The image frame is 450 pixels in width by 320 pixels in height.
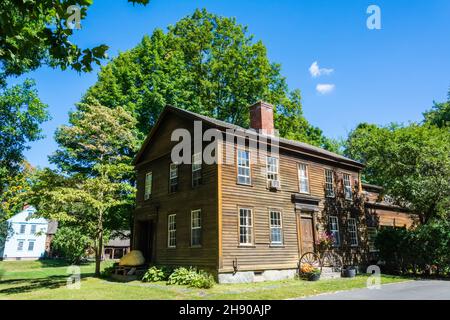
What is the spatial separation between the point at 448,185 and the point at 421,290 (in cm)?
917

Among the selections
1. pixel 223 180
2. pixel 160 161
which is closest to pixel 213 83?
pixel 160 161

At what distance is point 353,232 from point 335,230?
2153 mm

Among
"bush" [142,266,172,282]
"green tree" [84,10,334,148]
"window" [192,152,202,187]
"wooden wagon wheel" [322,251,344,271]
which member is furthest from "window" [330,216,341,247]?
"green tree" [84,10,334,148]

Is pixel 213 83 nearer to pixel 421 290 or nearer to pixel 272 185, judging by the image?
pixel 272 185

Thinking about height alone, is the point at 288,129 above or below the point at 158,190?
above

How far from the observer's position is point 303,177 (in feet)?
65.2

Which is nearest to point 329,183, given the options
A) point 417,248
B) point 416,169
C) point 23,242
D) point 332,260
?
point 332,260

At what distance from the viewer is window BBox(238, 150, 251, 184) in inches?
654

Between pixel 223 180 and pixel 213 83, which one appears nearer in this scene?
pixel 223 180

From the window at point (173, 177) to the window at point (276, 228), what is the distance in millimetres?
5641

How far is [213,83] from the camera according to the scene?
33.8 meters

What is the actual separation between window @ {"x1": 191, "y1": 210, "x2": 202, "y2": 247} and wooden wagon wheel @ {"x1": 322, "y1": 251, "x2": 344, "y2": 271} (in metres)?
7.56

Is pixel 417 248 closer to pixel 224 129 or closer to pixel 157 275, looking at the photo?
pixel 224 129

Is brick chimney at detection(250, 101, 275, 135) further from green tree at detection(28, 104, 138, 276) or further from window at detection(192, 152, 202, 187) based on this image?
green tree at detection(28, 104, 138, 276)
